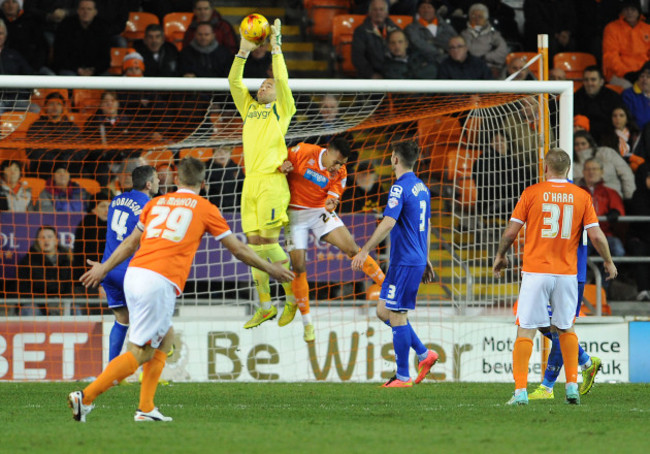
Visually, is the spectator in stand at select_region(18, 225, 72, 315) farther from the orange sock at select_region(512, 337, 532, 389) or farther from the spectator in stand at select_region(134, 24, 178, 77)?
the orange sock at select_region(512, 337, 532, 389)

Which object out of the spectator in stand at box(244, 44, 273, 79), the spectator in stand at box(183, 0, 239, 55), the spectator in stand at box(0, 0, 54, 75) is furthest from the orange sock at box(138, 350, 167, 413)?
the spectator in stand at box(183, 0, 239, 55)

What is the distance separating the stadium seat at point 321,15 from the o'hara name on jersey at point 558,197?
31.1 feet

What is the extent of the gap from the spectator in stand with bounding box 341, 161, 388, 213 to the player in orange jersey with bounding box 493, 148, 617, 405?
4701mm

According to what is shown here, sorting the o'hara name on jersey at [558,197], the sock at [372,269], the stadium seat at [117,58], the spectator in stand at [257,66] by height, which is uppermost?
the stadium seat at [117,58]

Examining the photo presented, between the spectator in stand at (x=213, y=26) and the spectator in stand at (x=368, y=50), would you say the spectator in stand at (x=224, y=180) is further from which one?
the spectator in stand at (x=368, y=50)

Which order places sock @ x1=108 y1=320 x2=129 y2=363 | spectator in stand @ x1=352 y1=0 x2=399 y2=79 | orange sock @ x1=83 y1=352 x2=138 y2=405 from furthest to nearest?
1. spectator in stand @ x1=352 y1=0 x2=399 y2=79
2. sock @ x1=108 y1=320 x2=129 y2=363
3. orange sock @ x1=83 y1=352 x2=138 y2=405

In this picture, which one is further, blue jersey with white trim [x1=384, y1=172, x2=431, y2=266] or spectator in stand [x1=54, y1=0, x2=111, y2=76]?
spectator in stand [x1=54, y1=0, x2=111, y2=76]

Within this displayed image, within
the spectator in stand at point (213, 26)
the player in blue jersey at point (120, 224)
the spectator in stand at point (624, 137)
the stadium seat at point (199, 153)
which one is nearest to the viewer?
the player in blue jersey at point (120, 224)

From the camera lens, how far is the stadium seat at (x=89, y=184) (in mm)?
13820

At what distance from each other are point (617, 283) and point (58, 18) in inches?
359

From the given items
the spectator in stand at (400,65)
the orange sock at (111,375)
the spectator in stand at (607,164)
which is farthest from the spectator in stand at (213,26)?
the orange sock at (111,375)

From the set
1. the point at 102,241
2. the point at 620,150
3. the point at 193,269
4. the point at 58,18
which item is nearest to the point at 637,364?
the point at 620,150

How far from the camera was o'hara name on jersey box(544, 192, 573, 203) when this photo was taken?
873 centimetres

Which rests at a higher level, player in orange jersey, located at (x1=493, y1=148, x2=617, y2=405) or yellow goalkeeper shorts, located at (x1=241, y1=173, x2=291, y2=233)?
yellow goalkeeper shorts, located at (x1=241, y1=173, x2=291, y2=233)
